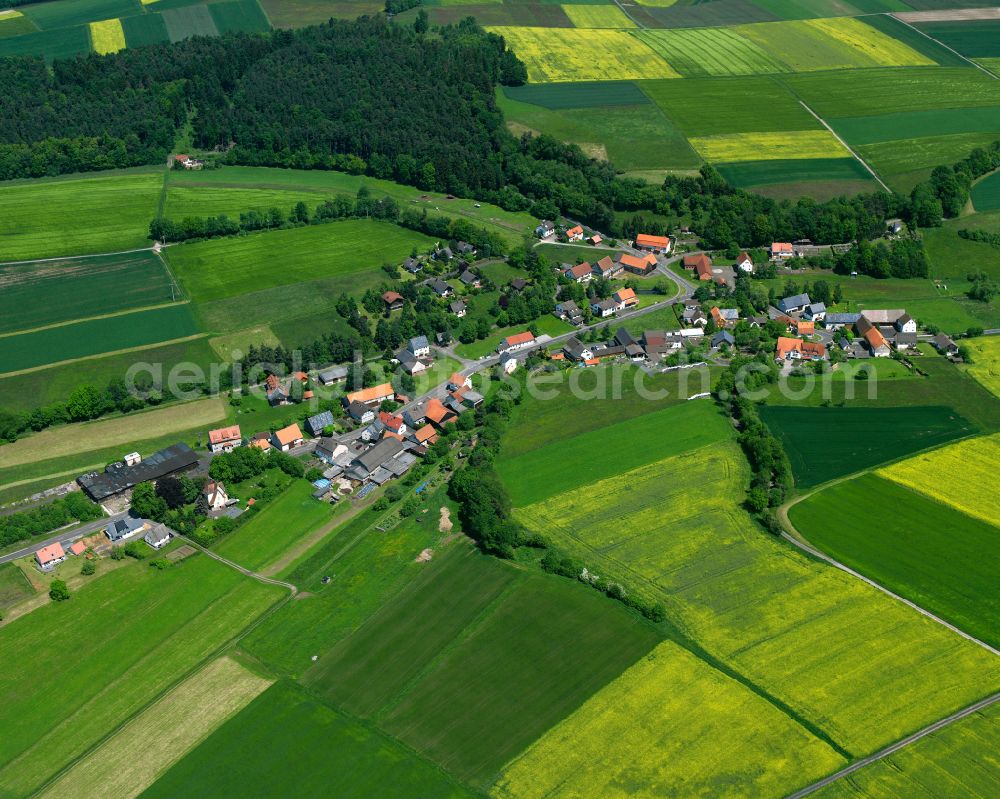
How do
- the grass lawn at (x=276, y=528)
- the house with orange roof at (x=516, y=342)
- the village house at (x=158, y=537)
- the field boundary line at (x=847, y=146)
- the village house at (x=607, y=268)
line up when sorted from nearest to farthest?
the grass lawn at (x=276, y=528), the village house at (x=158, y=537), the house with orange roof at (x=516, y=342), the village house at (x=607, y=268), the field boundary line at (x=847, y=146)

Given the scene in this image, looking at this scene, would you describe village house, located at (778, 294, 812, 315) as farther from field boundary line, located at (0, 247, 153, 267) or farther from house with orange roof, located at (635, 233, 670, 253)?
field boundary line, located at (0, 247, 153, 267)

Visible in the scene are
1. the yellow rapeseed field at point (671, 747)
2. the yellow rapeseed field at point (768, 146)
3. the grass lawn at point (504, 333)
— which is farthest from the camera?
the yellow rapeseed field at point (768, 146)

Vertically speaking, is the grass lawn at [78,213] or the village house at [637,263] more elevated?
the grass lawn at [78,213]

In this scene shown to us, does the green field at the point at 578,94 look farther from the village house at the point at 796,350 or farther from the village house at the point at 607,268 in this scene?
the village house at the point at 796,350

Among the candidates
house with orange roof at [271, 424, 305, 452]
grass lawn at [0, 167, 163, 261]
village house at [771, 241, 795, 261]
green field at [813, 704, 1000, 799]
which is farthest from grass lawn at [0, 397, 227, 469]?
village house at [771, 241, 795, 261]

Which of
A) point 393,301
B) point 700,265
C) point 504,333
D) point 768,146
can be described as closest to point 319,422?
point 393,301

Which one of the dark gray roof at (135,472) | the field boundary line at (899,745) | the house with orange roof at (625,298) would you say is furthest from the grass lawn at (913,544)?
the dark gray roof at (135,472)
